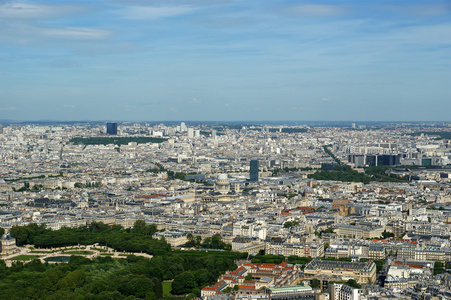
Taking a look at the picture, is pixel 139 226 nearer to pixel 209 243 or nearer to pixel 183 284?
pixel 209 243

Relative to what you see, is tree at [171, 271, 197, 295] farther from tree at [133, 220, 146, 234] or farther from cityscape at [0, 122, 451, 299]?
tree at [133, 220, 146, 234]

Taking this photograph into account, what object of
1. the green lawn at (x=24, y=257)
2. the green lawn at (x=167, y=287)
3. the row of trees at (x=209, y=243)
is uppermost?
the row of trees at (x=209, y=243)

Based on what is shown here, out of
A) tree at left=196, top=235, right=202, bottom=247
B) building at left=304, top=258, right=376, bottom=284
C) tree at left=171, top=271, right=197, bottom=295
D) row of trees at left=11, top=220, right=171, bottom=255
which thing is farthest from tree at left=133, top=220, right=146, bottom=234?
building at left=304, top=258, right=376, bottom=284

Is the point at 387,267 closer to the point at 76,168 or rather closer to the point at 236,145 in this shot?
the point at 76,168

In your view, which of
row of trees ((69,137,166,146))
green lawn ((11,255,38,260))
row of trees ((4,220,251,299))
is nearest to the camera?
row of trees ((4,220,251,299))

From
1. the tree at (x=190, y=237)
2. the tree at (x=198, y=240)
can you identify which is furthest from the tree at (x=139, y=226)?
the tree at (x=198, y=240)

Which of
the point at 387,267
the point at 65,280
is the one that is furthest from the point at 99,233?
the point at 387,267

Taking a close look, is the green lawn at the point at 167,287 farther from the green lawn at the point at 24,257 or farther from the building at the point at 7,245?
the building at the point at 7,245

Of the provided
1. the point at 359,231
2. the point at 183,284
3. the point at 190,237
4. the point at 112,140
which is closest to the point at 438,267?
the point at 359,231
